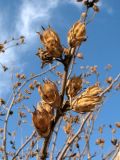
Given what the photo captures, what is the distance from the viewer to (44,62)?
53.6 inches

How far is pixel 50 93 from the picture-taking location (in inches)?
49.3

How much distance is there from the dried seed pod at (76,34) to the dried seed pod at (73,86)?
146 millimetres

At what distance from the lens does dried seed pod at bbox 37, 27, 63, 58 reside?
A: 126 centimetres

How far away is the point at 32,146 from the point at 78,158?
90cm

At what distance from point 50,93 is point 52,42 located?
19cm

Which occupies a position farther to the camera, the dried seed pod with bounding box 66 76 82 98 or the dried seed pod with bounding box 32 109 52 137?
the dried seed pod with bounding box 66 76 82 98

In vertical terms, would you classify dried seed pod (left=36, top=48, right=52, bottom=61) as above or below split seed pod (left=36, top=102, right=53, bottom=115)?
above

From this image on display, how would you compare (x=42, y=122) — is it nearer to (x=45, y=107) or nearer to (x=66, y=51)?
(x=45, y=107)

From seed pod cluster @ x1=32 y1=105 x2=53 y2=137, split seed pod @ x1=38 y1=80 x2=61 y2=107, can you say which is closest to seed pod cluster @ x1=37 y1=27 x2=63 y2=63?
split seed pod @ x1=38 y1=80 x2=61 y2=107

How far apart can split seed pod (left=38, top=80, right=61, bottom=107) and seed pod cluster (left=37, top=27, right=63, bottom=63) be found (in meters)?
0.10

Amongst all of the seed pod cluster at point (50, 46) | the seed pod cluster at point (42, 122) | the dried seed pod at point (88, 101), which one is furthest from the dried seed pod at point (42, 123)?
the seed pod cluster at point (50, 46)

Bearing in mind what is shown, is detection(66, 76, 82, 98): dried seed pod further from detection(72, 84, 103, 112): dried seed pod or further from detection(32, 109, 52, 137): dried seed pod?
detection(32, 109, 52, 137): dried seed pod

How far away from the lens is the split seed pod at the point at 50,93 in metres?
1.23

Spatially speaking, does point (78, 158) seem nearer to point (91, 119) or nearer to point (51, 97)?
point (91, 119)
